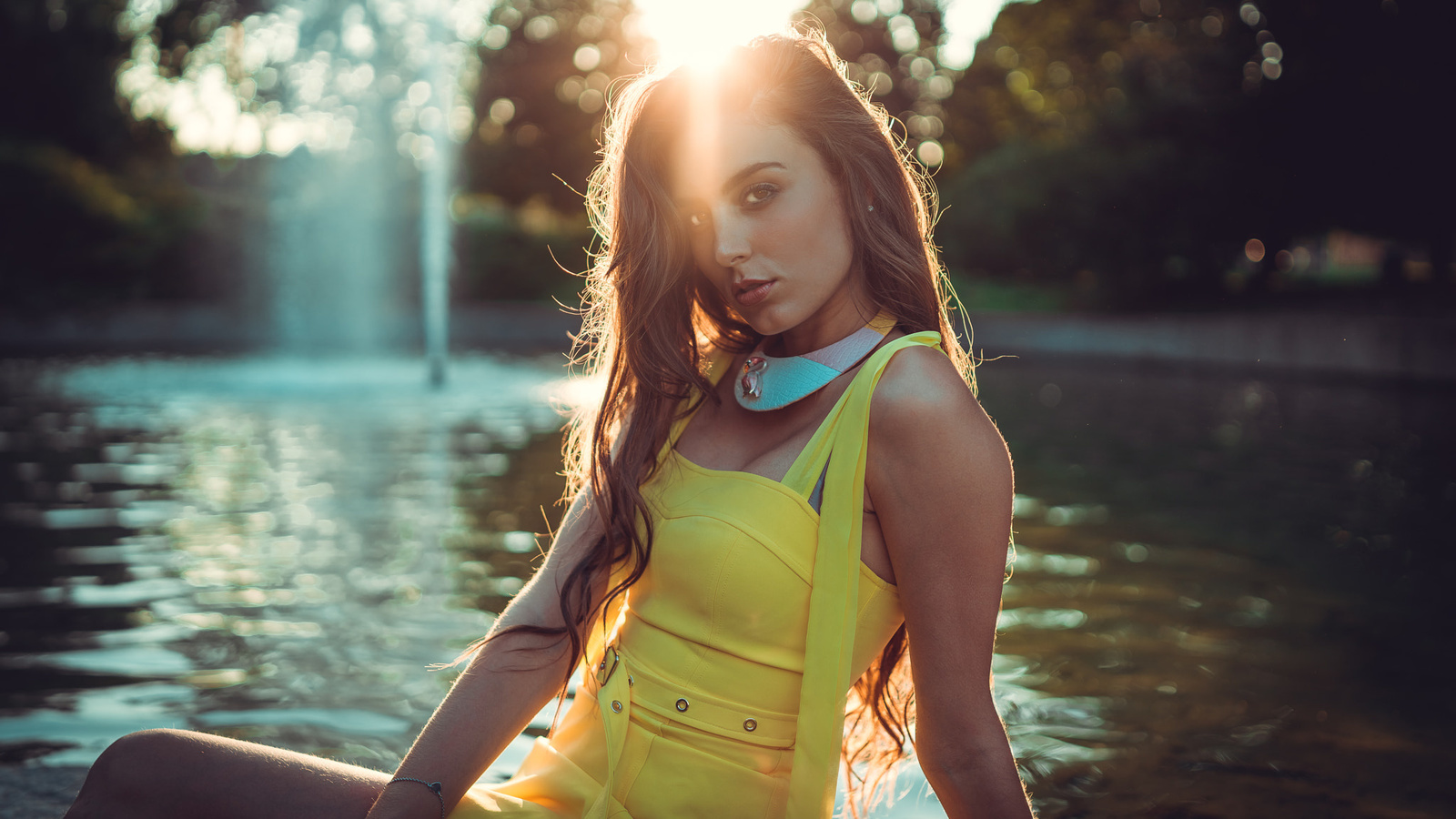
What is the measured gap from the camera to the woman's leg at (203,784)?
1.65m

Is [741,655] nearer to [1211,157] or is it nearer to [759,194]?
[759,194]

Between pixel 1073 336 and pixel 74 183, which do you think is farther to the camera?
pixel 74 183

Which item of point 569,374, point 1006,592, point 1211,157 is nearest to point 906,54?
point 1211,157

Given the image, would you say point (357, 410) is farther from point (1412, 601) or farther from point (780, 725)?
point (780, 725)

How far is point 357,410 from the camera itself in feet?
43.7

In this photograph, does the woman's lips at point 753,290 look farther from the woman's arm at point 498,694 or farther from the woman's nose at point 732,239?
the woman's arm at point 498,694

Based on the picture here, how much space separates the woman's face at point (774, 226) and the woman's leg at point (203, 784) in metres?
0.95

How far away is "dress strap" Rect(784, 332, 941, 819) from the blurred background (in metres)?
1.45

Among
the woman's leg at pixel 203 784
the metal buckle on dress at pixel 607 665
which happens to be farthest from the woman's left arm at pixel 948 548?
the woman's leg at pixel 203 784

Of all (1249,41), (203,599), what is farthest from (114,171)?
(203,599)

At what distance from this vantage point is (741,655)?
1684 millimetres

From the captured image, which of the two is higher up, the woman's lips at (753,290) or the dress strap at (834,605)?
the woman's lips at (753,290)

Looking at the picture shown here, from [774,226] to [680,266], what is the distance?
0.75 ft

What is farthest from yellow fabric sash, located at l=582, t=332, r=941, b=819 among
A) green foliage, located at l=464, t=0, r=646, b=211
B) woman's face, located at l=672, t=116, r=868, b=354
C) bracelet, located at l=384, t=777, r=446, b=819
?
green foliage, located at l=464, t=0, r=646, b=211
